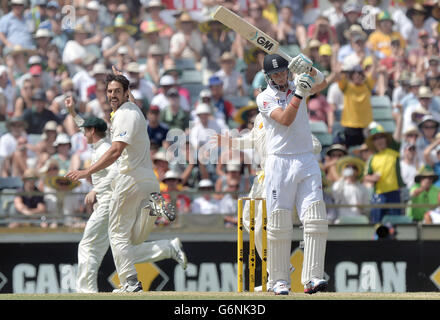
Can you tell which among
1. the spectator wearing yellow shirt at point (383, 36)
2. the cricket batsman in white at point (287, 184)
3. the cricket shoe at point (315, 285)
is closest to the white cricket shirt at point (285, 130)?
the cricket batsman in white at point (287, 184)

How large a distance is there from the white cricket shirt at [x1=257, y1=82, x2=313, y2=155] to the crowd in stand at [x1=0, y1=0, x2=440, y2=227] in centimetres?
429

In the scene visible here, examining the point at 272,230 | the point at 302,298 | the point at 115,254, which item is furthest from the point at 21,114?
the point at 302,298

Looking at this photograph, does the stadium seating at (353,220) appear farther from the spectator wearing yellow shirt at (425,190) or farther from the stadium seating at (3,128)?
the stadium seating at (3,128)

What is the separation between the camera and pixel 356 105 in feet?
51.9

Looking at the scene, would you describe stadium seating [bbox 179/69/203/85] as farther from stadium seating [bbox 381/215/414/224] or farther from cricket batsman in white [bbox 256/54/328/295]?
cricket batsman in white [bbox 256/54/328/295]

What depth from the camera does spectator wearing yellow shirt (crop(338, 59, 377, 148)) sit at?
1554cm

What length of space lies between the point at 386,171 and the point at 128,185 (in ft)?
16.5

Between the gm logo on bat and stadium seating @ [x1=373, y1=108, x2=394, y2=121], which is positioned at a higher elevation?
the gm logo on bat

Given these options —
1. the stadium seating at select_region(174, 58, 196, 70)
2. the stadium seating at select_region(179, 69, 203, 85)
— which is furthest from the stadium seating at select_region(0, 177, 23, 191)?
the stadium seating at select_region(174, 58, 196, 70)

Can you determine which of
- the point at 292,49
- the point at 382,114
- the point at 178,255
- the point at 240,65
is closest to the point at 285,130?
the point at 178,255

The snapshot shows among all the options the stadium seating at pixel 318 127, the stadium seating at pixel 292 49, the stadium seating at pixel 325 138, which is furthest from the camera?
the stadium seating at pixel 292 49

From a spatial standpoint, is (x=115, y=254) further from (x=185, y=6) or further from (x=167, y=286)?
(x=185, y=6)

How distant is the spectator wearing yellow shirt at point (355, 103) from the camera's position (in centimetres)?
1554

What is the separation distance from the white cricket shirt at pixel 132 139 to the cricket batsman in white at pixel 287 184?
4.54 ft
